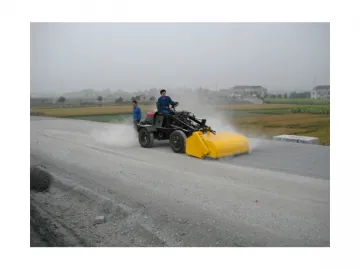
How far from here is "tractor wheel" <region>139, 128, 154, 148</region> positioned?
30.3 feet

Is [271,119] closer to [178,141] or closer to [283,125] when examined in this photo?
[283,125]

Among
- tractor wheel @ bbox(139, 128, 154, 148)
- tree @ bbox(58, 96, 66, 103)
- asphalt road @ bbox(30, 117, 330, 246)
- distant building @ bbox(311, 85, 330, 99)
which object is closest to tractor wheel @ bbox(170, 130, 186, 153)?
asphalt road @ bbox(30, 117, 330, 246)

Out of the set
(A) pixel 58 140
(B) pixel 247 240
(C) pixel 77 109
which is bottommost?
(B) pixel 247 240

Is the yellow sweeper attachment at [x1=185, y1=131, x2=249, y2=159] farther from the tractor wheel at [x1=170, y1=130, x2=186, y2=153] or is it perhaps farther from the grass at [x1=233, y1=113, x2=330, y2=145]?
the grass at [x1=233, y1=113, x2=330, y2=145]

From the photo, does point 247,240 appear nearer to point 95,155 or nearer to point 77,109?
point 95,155

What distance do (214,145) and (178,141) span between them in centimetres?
126

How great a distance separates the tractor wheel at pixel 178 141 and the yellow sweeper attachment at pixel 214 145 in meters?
0.25

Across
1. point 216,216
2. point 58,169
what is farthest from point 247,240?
point 58,169

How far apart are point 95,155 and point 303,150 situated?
5.56 m

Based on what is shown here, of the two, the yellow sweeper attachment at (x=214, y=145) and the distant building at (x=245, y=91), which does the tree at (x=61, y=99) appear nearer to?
the yellow sweeper attachment at (x=214, y=145)

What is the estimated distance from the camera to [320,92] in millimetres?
7156

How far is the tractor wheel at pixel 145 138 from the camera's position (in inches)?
364

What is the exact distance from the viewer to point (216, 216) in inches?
173

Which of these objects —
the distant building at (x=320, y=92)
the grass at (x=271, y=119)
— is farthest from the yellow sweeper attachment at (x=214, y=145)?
the grass at (x=271, y=119)
